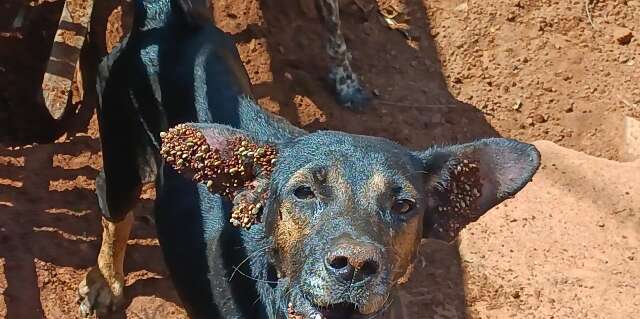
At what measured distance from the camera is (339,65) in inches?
270

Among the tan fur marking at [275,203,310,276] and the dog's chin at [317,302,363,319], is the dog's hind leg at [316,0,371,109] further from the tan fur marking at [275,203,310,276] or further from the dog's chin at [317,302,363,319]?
the dog's chin at [317,302,363,319]

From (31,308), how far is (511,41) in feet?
13.6

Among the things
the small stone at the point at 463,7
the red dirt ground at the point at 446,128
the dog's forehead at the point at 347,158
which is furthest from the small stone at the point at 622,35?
the dog's forehead at the point at 347,158

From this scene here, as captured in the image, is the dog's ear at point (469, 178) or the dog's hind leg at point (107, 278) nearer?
the dog's ear at point (469, 178)

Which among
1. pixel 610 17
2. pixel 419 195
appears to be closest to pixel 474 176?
pixel 419 195

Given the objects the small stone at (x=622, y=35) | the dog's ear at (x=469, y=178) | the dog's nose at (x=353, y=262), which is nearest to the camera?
the dog's nose at (x=353, y=262)

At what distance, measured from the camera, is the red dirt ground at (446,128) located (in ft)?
17.7

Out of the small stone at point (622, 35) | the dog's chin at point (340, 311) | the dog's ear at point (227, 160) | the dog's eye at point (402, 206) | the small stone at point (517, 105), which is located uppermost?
the dog's ear at point (227, 160)

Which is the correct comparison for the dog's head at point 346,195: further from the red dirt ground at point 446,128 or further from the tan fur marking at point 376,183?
the red dirt ground at point 446,128

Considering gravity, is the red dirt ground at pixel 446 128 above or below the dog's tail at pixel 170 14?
below

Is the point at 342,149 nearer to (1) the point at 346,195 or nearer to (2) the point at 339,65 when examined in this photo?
(1) the point at 346,195

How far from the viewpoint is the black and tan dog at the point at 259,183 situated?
10.2ft

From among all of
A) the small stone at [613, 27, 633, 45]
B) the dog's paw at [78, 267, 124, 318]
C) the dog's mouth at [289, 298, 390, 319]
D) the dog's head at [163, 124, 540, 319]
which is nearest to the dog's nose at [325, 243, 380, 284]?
the dog's head at [163, 124, 540, 319]

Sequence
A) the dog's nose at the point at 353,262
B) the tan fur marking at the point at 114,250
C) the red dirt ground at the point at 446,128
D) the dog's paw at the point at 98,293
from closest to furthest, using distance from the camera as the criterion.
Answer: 1. the dog's nose at the point at 353,262
2. the tan fur marking at the point at 114,250
3. the dog's paw at the point at 98,293
4. the red dirt ground at the point at 446,128
